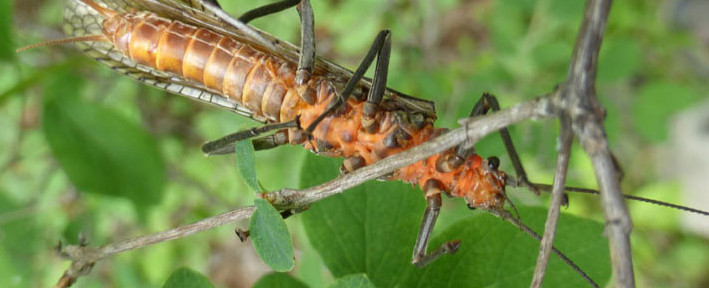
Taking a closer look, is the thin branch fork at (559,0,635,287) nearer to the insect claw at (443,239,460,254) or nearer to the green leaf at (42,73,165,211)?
the insect claw at (443,239,460,254)

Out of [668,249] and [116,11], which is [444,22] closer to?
[668,249]

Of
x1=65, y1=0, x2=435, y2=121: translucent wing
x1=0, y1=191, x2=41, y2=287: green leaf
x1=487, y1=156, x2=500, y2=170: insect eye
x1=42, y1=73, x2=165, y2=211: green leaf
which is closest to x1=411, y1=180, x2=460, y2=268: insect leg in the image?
x1=487, y1=156, x2=500, y2=170: insect eye

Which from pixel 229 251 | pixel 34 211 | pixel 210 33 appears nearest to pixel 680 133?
pixel 229 251

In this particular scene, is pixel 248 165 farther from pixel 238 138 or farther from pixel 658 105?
pixel 658 105

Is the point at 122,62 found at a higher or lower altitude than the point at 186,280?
higher

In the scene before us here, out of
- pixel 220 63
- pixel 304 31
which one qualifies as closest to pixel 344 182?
pixel 304 31

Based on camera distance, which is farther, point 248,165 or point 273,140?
point 273,140
